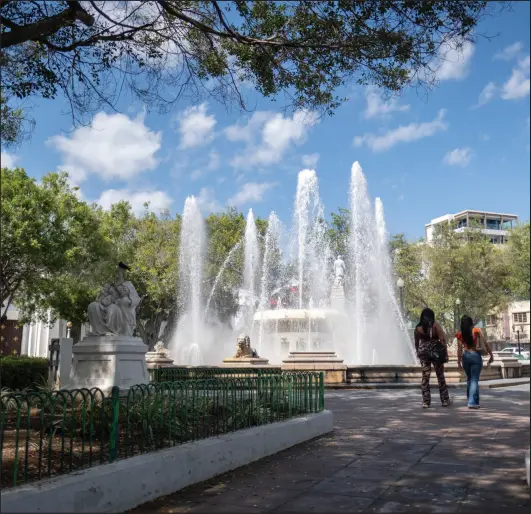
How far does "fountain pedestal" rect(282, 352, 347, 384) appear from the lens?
16234 millimetres

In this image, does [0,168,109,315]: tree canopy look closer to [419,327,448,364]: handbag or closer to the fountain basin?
the fountain basin

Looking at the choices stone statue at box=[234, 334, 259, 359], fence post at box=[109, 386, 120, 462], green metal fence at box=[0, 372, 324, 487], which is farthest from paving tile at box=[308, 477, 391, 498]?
stone statue at box=[234, 334, 259, 359]

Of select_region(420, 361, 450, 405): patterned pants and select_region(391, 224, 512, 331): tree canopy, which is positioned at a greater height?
select_region(391, 224, 512, 331): tree canopy

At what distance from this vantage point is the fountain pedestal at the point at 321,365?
16234mm

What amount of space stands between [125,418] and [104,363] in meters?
4.55

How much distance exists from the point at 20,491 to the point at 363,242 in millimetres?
23204

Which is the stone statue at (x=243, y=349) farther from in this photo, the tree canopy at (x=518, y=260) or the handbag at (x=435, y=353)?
the tree canopy at (x=518, y=260)

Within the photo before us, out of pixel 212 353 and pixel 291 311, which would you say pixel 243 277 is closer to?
pixel 212 353

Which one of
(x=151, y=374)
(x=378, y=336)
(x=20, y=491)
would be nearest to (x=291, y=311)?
(x=378, y=336)

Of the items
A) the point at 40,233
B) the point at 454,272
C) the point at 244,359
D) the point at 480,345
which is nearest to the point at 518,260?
the point at 454,272

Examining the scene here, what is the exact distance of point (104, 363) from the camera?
9.71 meters

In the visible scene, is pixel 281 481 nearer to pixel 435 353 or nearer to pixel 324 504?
pixel 324 504

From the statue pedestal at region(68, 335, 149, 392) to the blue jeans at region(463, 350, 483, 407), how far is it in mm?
5529

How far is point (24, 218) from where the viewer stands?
23500mm
